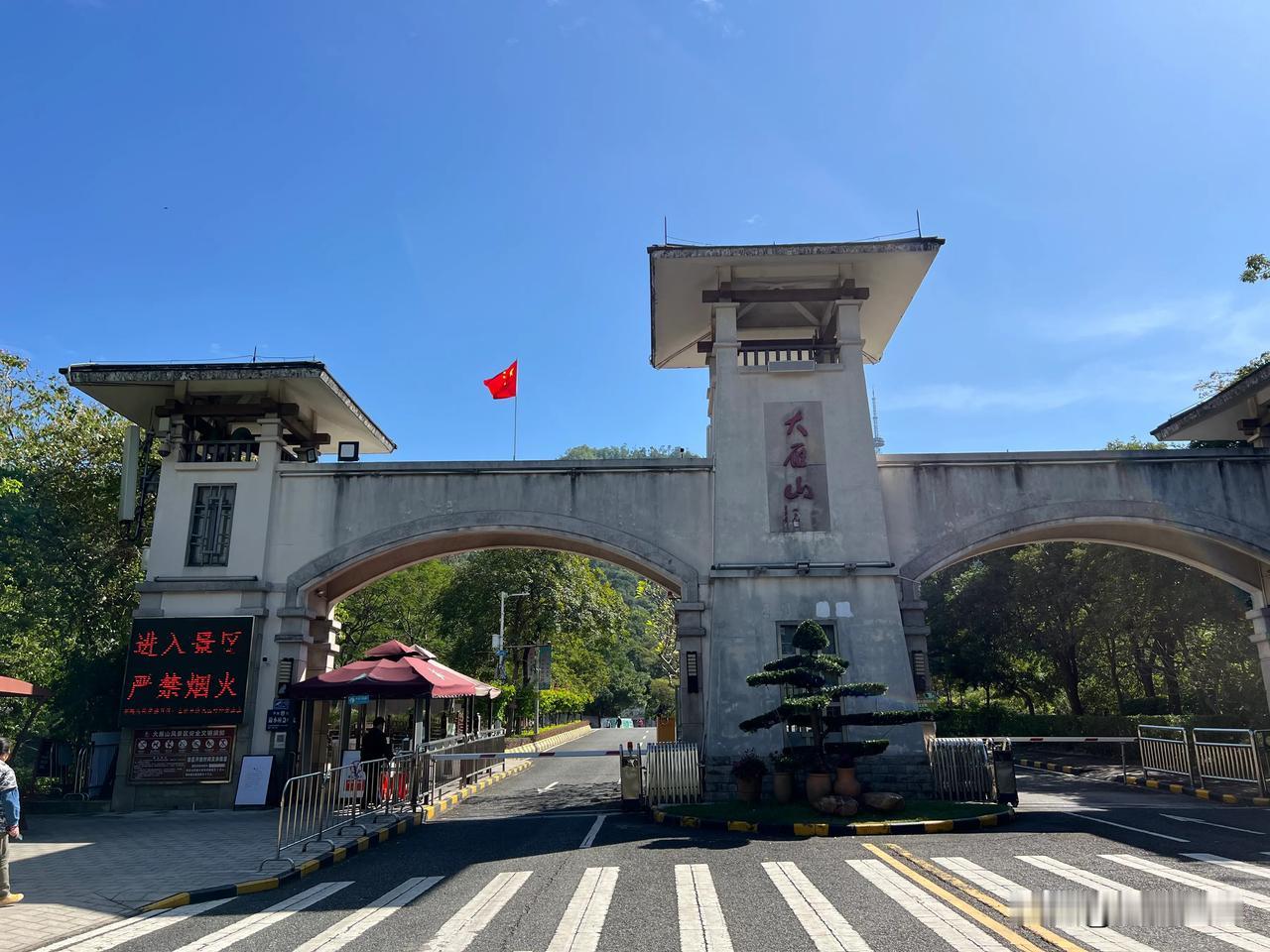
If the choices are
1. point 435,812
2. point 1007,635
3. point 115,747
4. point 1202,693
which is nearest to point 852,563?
point 435,812

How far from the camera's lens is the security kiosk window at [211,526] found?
1602 cm

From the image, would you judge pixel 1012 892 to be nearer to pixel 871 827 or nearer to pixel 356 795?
pixel 871 827

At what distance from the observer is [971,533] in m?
16.0

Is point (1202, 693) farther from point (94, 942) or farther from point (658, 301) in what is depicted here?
point (94, 942)

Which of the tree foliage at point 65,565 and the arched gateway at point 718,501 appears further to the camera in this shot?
the tree foliage at point 65,565

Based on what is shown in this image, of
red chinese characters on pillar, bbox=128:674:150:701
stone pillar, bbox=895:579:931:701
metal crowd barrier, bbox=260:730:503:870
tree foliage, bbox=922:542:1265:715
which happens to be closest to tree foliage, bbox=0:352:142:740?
red chinese characters on pillar, bbox=128:674:150:701

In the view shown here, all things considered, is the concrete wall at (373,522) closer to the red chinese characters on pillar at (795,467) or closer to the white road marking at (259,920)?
the red chinese characters on pillar at (795,467)

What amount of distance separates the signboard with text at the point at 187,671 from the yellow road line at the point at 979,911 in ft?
39.0

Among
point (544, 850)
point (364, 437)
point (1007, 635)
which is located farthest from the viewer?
point (1007, 635)

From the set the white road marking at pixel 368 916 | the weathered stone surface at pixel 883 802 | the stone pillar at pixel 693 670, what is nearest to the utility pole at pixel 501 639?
the stone pillar at pixel 693 670

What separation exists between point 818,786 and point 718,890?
498 cm

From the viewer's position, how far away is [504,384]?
63.9 feet

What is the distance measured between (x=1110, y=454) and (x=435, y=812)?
14563 mm

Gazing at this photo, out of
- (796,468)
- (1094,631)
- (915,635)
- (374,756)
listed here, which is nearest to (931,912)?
(915,635)
